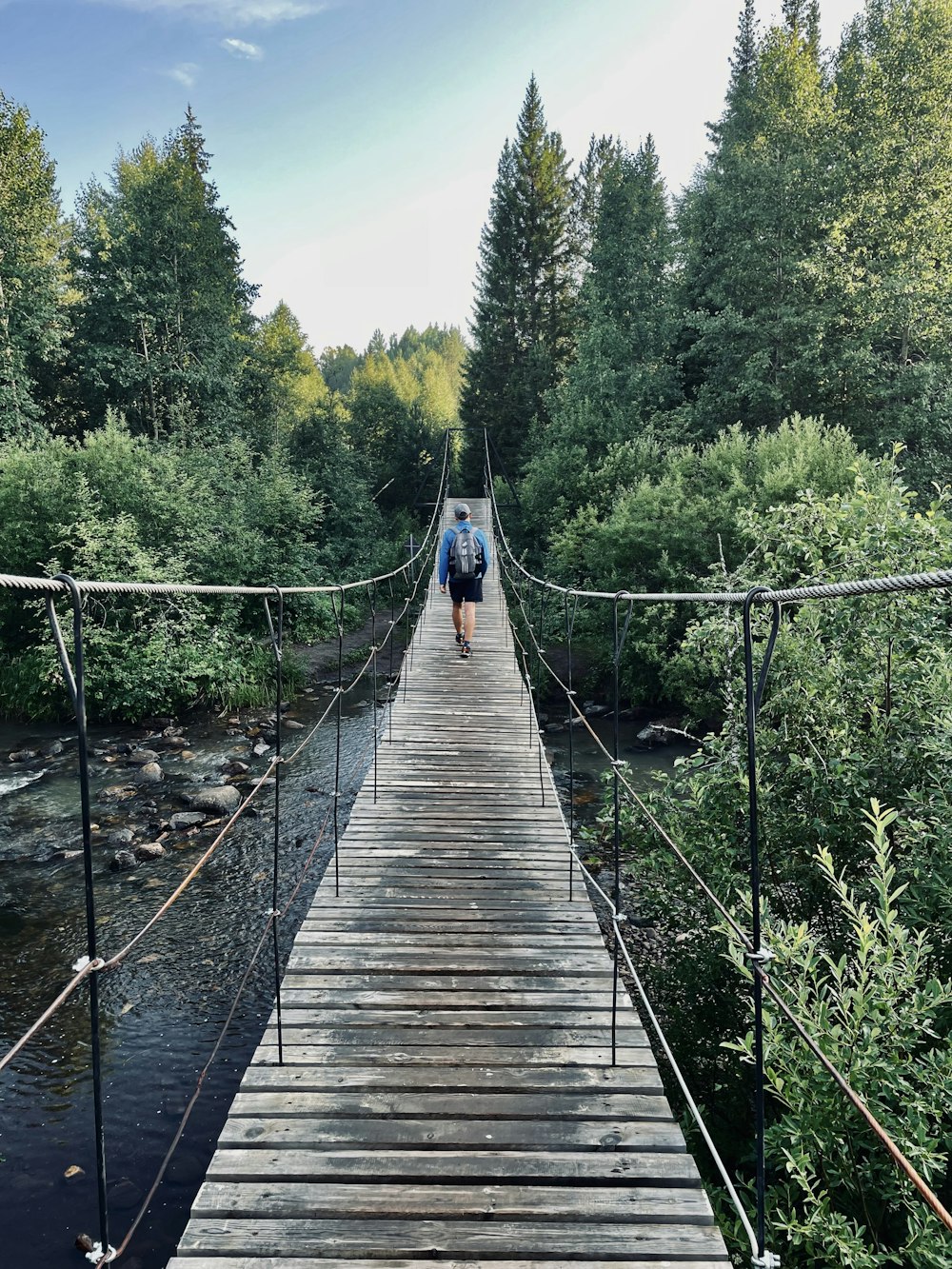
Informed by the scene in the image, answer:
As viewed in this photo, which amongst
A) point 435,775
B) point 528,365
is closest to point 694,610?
point 435,775

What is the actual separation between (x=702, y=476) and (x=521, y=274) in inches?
546

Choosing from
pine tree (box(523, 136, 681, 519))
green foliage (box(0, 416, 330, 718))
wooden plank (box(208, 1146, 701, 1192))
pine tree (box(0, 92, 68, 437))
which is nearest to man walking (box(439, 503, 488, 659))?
green foliage (box(0, 416, 330, 718))

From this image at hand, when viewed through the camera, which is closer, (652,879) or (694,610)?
(652,879)

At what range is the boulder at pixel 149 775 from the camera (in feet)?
21.8

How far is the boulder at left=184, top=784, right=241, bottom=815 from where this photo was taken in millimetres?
6098

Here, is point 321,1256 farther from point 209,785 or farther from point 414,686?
point 209,785

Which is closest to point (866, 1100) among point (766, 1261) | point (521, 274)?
point (766, 1261)

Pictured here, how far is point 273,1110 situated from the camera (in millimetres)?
1838

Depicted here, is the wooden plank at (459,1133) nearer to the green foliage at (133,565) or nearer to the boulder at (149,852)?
the boulder at (149,852)

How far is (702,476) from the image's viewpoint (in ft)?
29.7

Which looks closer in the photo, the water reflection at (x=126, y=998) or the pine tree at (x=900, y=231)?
the water reflection at (x=126, y=998)

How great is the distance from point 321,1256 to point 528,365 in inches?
766

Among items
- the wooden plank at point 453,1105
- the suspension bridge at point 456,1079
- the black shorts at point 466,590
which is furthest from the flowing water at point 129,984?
the black shorts at point 466,590

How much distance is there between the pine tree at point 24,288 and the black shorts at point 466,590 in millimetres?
9004
